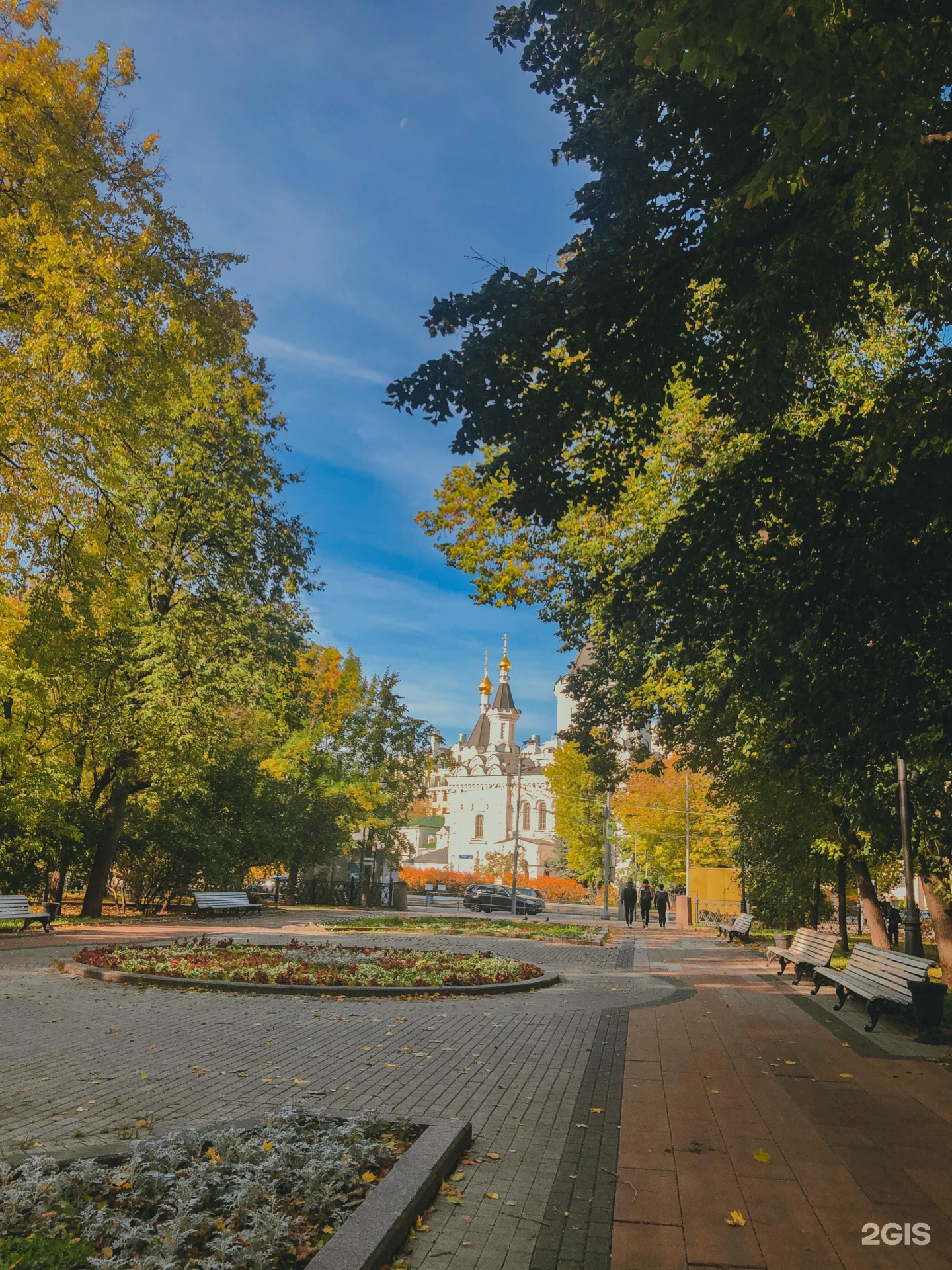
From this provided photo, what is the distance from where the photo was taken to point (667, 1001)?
12641 millimetres

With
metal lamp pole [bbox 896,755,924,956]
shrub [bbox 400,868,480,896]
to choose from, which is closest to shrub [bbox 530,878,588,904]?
shrub [bbox 400,868,480,896]

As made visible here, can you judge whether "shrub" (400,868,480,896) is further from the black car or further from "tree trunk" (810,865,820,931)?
"tree trunk" (810,865,820,931)

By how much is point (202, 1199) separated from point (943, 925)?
53.7ft

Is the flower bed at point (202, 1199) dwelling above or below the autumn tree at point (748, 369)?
below

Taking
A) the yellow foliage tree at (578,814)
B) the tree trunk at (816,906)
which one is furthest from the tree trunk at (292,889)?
the yellow foliage tree at (578,814)

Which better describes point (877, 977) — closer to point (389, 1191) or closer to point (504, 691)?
point (389, 1191)

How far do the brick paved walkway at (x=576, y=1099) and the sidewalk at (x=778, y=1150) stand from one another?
20mm

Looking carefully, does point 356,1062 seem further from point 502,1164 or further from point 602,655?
point 602,655

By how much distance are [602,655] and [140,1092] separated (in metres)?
14.9

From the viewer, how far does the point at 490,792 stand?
379ft

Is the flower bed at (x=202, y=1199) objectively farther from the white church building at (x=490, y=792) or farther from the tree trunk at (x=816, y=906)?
the white church building at (x=490, y=792)

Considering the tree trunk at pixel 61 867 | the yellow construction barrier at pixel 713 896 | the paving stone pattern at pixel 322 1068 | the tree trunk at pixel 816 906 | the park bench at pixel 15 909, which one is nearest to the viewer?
the paving stone pattern at pixel 322 1068

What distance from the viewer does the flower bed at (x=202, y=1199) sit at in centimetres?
365

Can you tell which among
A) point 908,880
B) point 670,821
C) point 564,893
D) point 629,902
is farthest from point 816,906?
point 564,893
